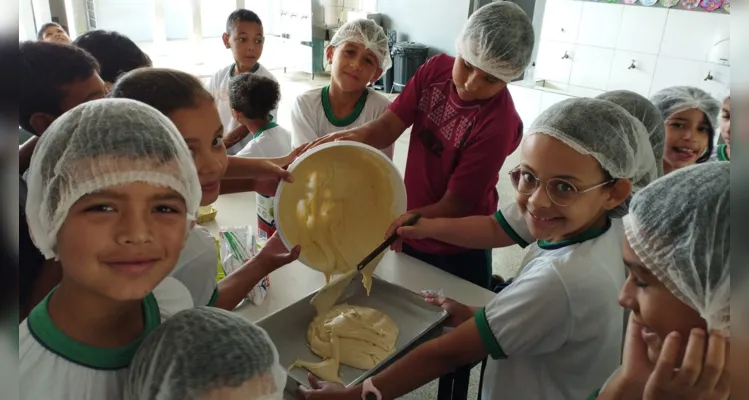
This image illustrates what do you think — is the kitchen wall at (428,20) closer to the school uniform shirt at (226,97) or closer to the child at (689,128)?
the school uniform shirt at (226,97)

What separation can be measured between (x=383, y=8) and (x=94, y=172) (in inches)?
280

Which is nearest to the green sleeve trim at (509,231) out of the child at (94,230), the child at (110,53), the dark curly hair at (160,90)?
the dark curly hair at (160,90)

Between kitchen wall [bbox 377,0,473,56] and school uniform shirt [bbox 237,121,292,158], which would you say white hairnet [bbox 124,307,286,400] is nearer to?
school uniform shirt [bbox 237,121,292,158]

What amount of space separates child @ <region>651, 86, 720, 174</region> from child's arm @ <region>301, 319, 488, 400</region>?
1.13m

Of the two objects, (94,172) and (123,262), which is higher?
(94,172)

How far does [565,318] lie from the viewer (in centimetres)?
109

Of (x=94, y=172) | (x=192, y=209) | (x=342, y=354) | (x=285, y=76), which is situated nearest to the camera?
(x=94, y=172)

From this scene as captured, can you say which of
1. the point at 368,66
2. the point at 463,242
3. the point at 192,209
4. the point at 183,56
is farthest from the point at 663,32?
the point at 183,56

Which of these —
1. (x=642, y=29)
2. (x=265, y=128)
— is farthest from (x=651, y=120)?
(x=642, y=29)

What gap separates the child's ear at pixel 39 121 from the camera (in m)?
1.32

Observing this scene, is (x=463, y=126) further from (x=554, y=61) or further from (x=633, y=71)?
(x=554, y=61)

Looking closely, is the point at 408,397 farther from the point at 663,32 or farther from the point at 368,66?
the point at 663,32

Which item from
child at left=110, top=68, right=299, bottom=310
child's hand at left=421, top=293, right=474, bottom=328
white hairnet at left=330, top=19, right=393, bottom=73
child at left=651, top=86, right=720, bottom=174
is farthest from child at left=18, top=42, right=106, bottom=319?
child at left=651, top=86, right=720, bottom=174

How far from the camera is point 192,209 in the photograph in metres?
0.80
